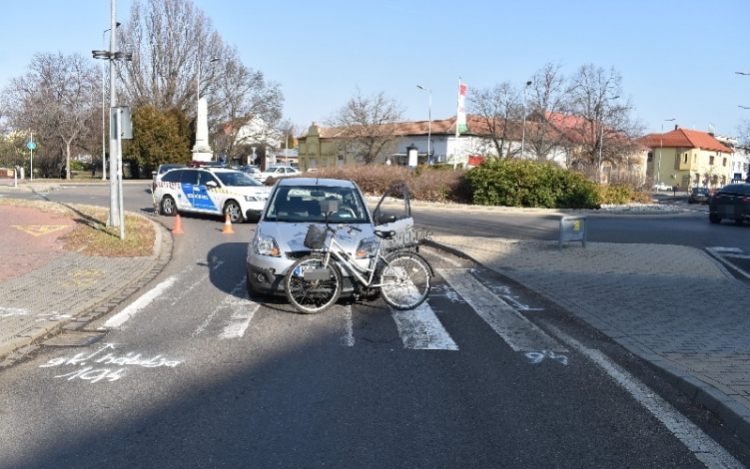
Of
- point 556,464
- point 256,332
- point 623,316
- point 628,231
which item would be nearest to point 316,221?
point 256,332

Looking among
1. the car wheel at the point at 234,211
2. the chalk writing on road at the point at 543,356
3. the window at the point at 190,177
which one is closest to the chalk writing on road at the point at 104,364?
the chalk writing on road at the point at 543,356

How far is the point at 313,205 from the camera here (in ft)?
31.3

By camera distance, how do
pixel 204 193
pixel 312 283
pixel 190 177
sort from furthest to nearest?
pixel 190 177 → pixel 204 193 → pixel 312 283

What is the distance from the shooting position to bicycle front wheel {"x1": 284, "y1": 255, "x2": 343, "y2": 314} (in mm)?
7902

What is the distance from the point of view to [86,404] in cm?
499

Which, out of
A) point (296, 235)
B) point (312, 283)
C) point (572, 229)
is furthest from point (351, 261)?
point (572, 229)

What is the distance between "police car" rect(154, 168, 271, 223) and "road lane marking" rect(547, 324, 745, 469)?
43.9 ft

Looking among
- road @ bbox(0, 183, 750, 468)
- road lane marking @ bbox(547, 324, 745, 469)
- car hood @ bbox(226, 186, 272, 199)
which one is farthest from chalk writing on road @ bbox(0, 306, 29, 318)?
car hood @ bbox(226, 186, 272, 199)

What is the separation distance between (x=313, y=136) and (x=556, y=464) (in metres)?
77.8

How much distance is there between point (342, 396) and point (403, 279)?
315cm

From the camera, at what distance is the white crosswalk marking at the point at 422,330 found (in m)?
6.83

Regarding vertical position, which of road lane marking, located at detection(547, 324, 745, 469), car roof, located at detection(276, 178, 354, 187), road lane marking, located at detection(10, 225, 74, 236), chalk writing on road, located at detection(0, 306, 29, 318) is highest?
car roof, located at detection(276, 178, 354, 187)

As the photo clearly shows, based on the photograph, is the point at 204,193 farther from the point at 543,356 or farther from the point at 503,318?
the point at 543,356

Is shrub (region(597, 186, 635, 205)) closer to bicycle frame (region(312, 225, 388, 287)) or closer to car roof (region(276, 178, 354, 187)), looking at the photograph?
car roof (region(276, 178, 354, 187))
